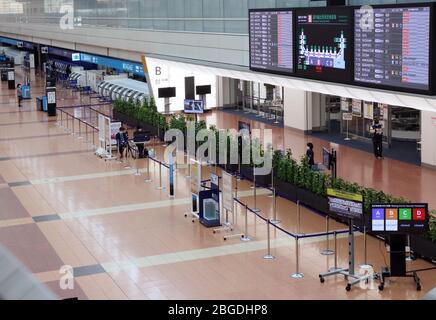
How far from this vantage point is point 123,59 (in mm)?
39094

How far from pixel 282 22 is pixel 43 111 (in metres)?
22.3

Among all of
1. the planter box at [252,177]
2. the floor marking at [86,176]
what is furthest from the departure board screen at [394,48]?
the floor marking at [86,176]

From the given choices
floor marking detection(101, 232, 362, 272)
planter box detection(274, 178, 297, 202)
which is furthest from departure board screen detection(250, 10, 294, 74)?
floor marking detection(101, 232, 362, 272)

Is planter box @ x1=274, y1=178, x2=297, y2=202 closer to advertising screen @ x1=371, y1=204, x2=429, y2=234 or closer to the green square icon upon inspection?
advertising screen @ x1=371, y1=204, x2=429, y2=234

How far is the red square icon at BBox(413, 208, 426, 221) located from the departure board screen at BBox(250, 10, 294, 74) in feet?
27.5

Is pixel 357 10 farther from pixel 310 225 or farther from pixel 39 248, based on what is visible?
pixel 39 248

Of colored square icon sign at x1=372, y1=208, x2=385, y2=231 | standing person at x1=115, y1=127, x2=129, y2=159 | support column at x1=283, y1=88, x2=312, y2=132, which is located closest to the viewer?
colored square icon sign at x1=372, y1=208, x2=385, y2=231

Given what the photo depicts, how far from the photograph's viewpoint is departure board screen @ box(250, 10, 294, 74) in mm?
18641

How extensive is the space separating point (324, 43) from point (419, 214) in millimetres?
7028

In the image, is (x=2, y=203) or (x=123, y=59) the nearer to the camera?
(x=2, y=203)

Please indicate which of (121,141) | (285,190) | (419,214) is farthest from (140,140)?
(419,214)

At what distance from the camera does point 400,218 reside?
11.1 meters
